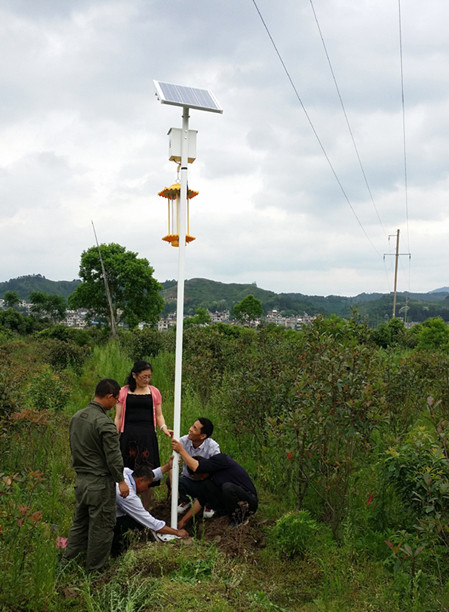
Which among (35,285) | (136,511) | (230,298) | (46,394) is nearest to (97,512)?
(136,511)

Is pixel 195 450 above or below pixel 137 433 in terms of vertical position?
below

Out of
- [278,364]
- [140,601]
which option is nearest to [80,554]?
[140,601]

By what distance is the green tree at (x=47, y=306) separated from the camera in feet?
176

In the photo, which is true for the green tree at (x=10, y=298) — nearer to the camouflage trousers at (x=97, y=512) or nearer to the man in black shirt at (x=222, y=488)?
the man in black shirt at (x=222, y=488)

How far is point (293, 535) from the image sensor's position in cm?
466

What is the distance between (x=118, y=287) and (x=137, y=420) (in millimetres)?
33534

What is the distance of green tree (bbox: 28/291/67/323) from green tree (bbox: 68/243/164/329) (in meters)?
16.5

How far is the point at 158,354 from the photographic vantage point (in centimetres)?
1588

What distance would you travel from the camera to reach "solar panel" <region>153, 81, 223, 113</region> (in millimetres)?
4887

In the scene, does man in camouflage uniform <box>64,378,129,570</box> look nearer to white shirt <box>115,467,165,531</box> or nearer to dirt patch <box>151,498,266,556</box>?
white shirt <box>115,467,165,531</box>

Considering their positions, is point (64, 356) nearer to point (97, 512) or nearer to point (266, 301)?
point (97, 512)

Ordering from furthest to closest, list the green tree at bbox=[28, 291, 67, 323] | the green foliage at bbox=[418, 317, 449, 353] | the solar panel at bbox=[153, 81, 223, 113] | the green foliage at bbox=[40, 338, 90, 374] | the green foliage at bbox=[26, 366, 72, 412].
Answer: the green tree at bbox=[28, 291, 67, 323]
the green foliage at bbox=[418, 317, 449, 353]
the green foliage at bbox=[40, 338, 90, 374]
the green foliage at bbox=[26, 366, 72, 412]
the solar panel at bbox=[153, 81, 223, 113]

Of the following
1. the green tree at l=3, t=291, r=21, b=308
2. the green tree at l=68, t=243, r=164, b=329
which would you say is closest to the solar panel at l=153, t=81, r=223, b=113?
the green tree at l=68, t=243, r=164, b=329

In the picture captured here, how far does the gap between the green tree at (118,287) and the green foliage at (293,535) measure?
109ft
